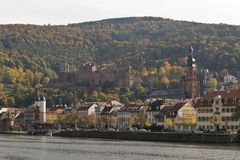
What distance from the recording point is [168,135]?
327 ft

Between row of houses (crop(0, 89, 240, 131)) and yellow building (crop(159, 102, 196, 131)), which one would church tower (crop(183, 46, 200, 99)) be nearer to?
row of houses (crop(0, 89, 240, 131))

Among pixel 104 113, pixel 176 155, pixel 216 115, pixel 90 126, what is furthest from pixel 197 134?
pixel 104 113

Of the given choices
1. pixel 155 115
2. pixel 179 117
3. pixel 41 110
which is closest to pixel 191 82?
pixel 41 110

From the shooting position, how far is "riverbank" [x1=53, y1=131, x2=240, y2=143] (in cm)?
8870

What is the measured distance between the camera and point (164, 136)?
10069 centimetres

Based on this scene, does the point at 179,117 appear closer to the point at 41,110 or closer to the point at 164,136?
the point at 164,136

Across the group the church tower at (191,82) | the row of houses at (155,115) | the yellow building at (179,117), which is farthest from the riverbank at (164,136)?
the church tower at (191,82)

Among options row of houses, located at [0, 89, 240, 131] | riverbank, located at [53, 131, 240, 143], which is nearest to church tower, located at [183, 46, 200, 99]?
row of houses, located at [0, 89, 240, 131]

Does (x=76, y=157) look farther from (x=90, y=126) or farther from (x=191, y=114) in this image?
(x=90, y=126)

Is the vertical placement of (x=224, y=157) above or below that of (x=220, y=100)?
below

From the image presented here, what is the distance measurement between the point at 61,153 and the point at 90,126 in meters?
86.1

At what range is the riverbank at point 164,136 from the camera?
88700 mm

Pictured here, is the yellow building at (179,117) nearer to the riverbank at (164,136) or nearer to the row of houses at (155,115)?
the row of houses at (155,115)

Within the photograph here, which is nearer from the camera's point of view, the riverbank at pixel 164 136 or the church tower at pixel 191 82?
the riverbank at pixel 164 136
